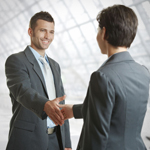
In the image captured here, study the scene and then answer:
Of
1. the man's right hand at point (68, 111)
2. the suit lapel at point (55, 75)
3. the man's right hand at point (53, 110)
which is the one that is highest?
the suit lapel at point (55, 75)

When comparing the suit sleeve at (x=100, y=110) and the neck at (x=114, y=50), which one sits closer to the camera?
the suit sleeve at (x=100, y=110)

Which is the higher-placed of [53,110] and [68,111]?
[53,110]

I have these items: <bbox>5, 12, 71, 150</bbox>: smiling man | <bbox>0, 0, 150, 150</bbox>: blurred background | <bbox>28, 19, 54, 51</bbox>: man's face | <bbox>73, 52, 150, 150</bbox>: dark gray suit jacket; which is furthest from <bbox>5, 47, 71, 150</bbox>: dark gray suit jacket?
<bbox>0, 0, 150, 150</bbox>: blurred background

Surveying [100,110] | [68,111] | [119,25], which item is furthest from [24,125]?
[119,25]

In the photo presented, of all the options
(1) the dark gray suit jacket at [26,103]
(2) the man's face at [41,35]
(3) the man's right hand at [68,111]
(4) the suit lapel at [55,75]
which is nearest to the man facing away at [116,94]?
(3) the man's right hand at [68,111]

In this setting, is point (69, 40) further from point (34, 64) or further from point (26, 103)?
point (26, 103)

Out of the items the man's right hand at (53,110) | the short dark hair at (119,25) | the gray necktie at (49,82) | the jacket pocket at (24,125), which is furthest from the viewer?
the gray necktie at (49,82)

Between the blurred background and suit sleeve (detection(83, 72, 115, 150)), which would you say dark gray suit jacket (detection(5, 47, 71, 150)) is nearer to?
suit sleeve (detection(83, 72, 115, 150))

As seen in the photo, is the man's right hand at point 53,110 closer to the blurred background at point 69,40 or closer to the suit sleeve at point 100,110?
the suit sleeve at point 100,110

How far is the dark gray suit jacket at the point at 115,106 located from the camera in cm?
136

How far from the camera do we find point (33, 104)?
209 centimetres

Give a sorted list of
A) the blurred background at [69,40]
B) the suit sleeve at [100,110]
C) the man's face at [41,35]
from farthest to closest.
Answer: the blurred background at [69,40] < the man's face at [41,35] < the suit sleeve at [100,110]

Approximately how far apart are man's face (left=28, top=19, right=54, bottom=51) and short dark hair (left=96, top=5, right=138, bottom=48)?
50.1 inches

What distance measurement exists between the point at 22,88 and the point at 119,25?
1214mm
